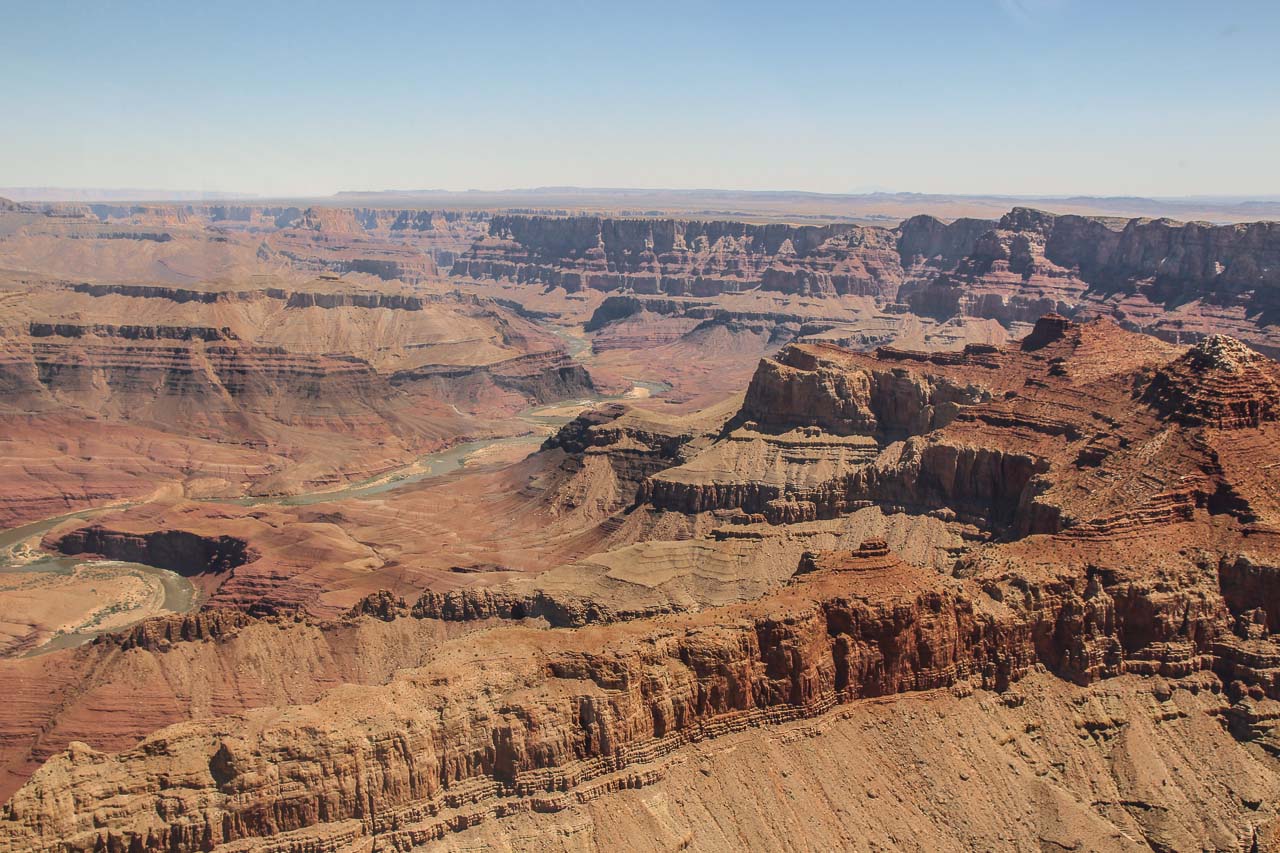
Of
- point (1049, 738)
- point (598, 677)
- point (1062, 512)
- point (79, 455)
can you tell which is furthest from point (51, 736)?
point (79, 455)

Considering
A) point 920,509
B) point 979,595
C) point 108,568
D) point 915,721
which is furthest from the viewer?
point 108,568

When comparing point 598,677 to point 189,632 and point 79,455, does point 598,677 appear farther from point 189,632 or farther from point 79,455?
point 79,455

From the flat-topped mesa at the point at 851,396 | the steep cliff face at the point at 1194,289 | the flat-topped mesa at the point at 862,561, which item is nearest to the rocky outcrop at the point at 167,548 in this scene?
the flat-topped mesa at the point at 851,396

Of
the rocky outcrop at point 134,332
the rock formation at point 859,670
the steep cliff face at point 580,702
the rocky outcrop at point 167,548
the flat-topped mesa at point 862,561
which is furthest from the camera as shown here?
the rocky outcrop at point 134,332

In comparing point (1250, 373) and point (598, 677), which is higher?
point (1250, 373)

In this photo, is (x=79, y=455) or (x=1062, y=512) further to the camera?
(x=79, y=455)

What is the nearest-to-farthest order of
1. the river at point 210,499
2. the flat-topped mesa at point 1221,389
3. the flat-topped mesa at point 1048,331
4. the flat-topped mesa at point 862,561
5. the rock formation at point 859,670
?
the rock formation at point 859,670
the flat-topped mesa at point 862,561
the flat-topped mesa at point 1221,389
the river at point 210,499
the flat-topped mesa at point 1048,331

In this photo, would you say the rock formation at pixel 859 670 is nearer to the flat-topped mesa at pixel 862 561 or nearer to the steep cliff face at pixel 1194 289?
the flat-topped mesa at pixel 862 561

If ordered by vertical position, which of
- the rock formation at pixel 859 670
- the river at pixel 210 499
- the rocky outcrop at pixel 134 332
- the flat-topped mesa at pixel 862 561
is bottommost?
the river at pixel 210 499

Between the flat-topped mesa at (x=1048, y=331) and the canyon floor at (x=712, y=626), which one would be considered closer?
the canyon floor at (x=712, y=626)
